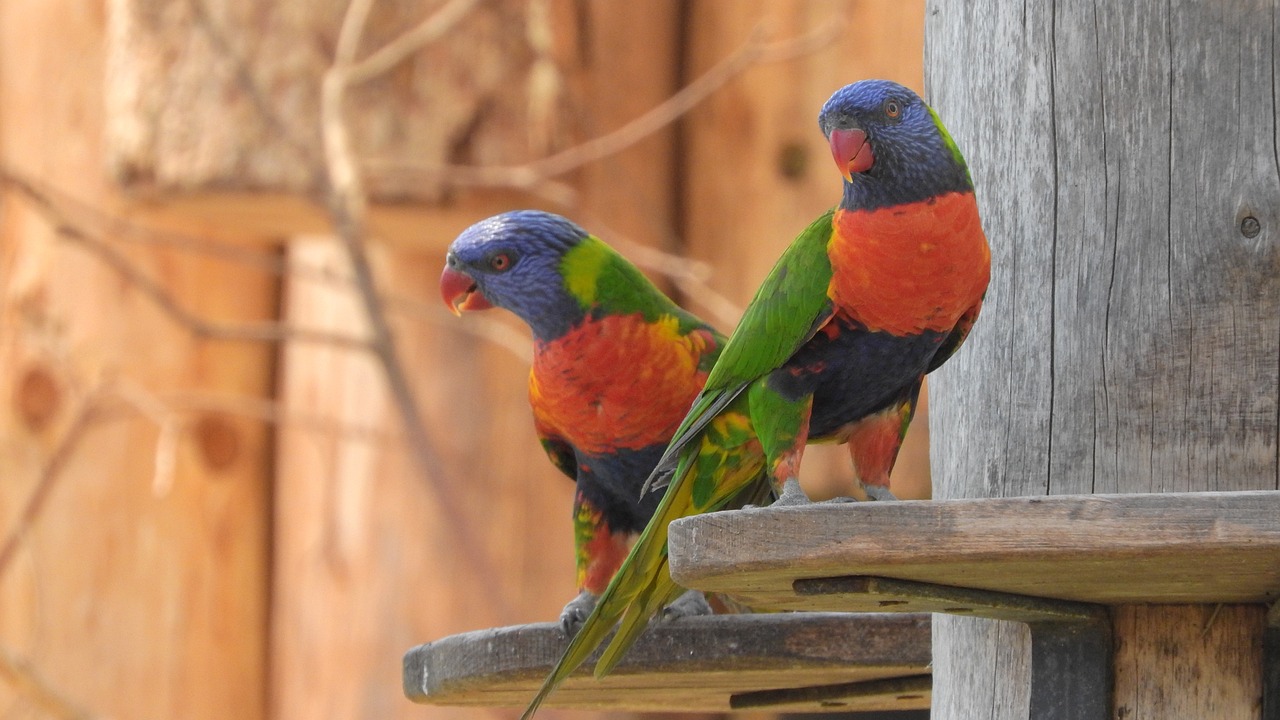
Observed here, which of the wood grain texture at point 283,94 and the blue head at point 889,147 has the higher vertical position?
the wood grain texture at point 283,94

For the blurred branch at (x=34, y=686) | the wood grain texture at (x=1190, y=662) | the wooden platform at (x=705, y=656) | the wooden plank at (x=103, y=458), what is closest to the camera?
the wood grain texture at (x=1190, y=662)

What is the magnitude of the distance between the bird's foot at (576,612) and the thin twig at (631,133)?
1685 mm

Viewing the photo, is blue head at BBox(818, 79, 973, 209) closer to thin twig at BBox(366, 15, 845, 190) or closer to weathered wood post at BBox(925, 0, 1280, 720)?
weathered wood post at BBox(925, 0, 1280, 720)

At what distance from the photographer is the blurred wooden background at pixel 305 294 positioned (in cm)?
420

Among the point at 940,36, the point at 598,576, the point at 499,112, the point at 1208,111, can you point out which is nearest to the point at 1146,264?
the point at 1208,111

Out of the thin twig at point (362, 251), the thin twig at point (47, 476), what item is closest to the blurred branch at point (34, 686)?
the thin twig at point (47, 476)

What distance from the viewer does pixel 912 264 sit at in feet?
6.50

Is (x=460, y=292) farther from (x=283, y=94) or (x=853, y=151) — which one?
(x=283, y=94)

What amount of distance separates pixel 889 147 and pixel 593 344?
31.5 inches

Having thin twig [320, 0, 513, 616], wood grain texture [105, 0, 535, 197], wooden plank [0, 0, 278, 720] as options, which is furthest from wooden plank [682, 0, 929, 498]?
wooden plank [0, 0, 278, 720]

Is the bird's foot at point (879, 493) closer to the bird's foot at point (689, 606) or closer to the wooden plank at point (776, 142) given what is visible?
the bird's foot at point (689, 606)

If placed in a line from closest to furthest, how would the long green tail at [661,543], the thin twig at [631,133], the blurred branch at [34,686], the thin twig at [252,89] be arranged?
1. the long green tail at [661,543]
2. the thin twig at [252,89]
3. the thin twig at [631,133]
4. the blurred branch at [34,686]

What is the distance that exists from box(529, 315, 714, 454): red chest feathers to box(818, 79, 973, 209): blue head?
0.69 meters

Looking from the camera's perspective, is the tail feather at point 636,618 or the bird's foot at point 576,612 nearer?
the tail feather at point 636,618
